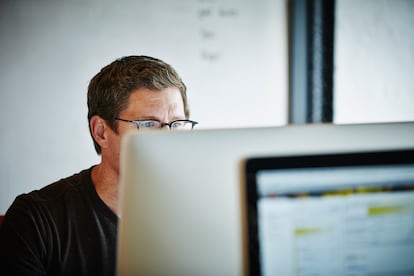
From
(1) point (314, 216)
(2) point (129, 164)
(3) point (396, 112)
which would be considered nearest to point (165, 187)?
(2) point (129, 164)

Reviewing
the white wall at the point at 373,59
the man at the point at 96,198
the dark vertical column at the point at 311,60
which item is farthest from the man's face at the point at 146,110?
the white wall at the point at 373,59

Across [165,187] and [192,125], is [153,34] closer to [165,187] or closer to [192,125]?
[192,125]

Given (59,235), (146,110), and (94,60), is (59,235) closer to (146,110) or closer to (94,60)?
(146,110)

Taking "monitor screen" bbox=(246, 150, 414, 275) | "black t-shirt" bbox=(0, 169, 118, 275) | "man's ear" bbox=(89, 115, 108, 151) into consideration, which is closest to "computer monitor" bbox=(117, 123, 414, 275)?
"monitor screen" bbox=(246, 150, 414, 275)

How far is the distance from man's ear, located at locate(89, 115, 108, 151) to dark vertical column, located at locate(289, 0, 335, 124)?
4.30ft

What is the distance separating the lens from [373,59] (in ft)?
7.55

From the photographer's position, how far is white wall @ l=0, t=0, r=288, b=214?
77.0 inches

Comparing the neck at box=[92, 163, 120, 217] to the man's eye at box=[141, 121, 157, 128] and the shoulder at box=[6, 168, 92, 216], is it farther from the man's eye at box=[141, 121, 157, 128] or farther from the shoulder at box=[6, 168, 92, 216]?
the man's eye at box=[141, 121, 157, 128]

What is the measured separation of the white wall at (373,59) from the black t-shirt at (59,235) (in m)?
1.60

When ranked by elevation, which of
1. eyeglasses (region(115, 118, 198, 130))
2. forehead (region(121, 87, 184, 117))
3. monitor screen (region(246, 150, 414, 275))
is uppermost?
forehead (region(121, 87, 184, 117))

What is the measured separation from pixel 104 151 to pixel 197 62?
105 cm

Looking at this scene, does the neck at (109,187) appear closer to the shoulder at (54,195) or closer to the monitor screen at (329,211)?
the shoulder at (54,195)

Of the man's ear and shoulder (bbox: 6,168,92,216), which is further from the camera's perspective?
the man's ear

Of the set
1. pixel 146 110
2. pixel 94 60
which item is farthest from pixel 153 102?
pixel 94 60
